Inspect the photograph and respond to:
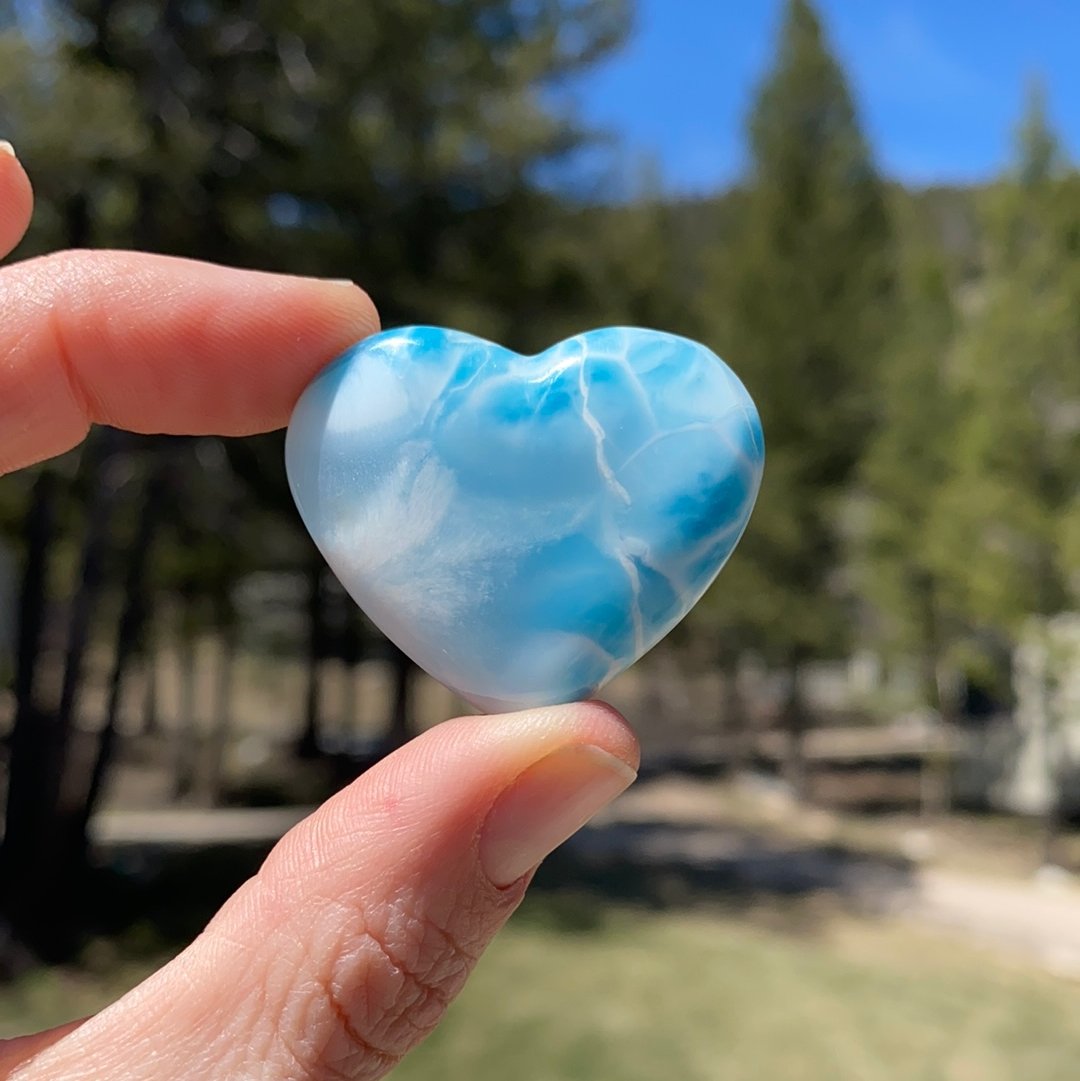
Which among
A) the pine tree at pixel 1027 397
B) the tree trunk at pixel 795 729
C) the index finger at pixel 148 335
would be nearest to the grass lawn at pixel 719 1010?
the pine tree at pixel 1027 397

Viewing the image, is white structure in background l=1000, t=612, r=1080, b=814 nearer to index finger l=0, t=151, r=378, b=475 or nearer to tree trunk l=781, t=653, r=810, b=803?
A: tree trunk l=781, t=653, r=810, b=803

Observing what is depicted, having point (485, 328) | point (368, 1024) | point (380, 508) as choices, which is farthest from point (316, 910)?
point (485, 328)

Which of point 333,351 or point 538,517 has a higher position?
point 333,351

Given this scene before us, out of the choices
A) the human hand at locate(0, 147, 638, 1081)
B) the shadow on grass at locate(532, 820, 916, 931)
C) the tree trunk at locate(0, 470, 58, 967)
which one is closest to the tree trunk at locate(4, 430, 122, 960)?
the tree trunk at locate(0, 470, 58, 967)

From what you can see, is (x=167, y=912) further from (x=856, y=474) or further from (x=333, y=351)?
(x=856, y=474)

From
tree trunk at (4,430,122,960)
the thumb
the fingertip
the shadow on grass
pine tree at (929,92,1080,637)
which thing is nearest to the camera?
the thumb

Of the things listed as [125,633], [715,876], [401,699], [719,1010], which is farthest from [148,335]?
[401,699]
